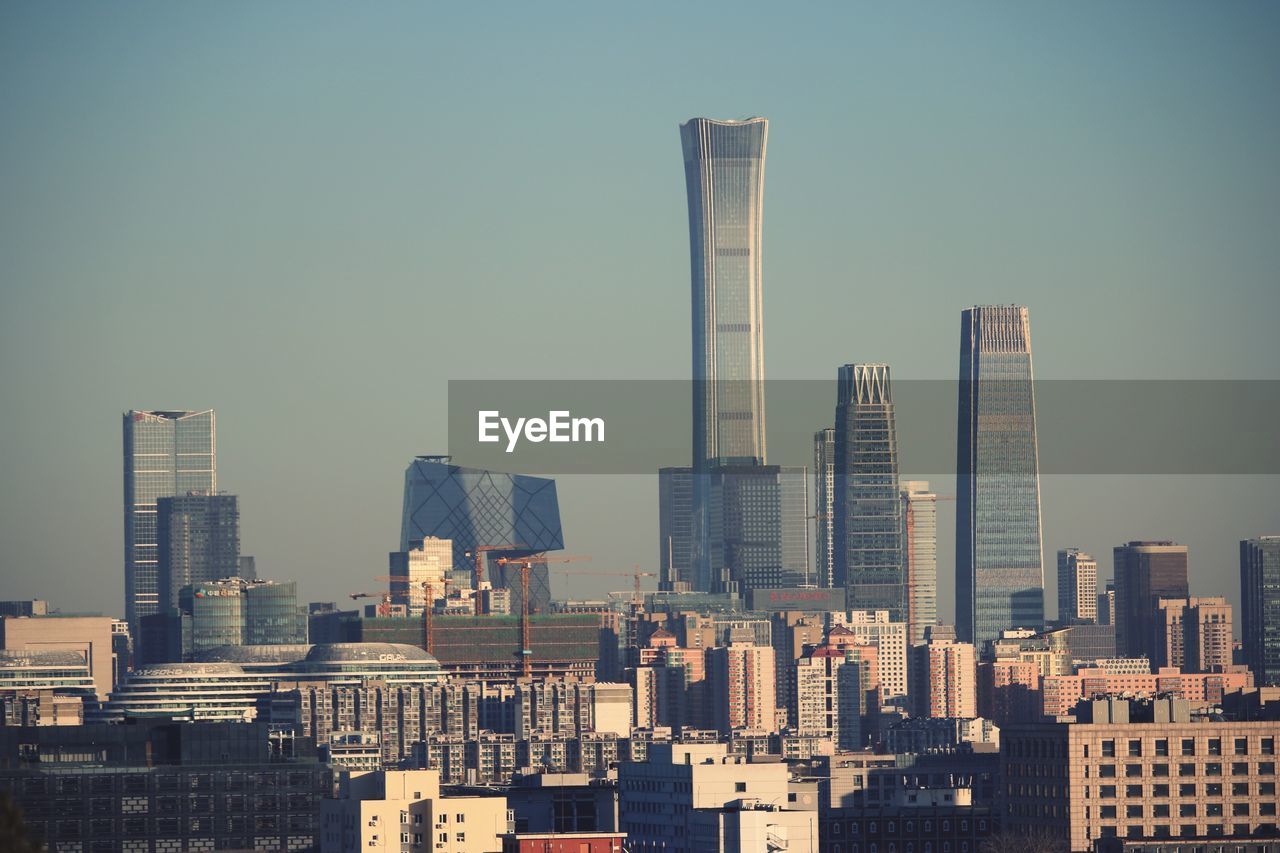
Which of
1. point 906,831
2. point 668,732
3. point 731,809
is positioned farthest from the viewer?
point 668,732

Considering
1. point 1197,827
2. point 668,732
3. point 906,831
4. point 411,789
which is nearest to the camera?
point 411,789

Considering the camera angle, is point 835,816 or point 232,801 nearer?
point 232,801

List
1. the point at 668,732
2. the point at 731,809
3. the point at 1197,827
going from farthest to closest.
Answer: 1. the point at 668,732
2. the point at 1197,827
3. the point at 731,809

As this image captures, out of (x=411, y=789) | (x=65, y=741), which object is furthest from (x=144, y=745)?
(x=411, y=789)

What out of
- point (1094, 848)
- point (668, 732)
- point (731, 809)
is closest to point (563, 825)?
point (731, 809)

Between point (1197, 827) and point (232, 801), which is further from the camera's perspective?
point (1197, 827)

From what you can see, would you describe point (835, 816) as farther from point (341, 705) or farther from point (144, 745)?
point (341, 705)

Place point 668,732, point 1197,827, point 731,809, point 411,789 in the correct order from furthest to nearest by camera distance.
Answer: point 668,732, point 1197,827, point 731,809, point 411,789

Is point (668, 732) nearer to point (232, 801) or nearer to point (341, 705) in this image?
point (341, 705)
